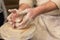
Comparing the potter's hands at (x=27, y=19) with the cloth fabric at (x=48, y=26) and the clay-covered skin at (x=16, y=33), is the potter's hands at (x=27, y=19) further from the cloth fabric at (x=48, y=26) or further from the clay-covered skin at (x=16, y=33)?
the cloth fabric at (x=48, y=26)

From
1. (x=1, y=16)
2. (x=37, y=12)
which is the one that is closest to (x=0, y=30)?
(x=37, y=12)

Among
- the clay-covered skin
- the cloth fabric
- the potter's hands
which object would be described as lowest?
the cloth fabric

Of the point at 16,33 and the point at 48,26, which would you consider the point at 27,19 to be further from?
the point at 48,26

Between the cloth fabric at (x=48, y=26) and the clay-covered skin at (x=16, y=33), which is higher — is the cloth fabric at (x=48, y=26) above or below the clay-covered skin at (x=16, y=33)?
below

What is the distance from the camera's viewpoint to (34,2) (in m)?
1.17

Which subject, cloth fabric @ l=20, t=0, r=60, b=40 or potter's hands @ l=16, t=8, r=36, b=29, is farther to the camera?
cloth fabric @ l=20, t=0, r=60, b=40

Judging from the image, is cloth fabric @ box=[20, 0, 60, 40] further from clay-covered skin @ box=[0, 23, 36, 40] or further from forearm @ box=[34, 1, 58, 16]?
clay-covered skin @ box=[0, 23, 36, 40]

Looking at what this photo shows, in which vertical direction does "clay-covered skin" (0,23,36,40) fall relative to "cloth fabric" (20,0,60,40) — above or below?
above

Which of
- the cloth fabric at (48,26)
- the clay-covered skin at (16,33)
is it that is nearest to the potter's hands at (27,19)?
the clay-covered skin at (16,33)

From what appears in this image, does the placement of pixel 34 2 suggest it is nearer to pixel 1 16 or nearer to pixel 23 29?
pixel 23 29

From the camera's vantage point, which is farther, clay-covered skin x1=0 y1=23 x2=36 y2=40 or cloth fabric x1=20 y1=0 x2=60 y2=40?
cloth fabric x1=20 y1=0 x2=60 y2=40

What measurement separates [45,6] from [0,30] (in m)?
0.30

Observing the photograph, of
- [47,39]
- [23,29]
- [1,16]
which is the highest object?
[23,29]

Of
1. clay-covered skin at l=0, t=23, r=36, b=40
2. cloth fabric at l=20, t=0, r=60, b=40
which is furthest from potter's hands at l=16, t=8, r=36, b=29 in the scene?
cloth fabric at l=20, t=0, r=60, b=40
